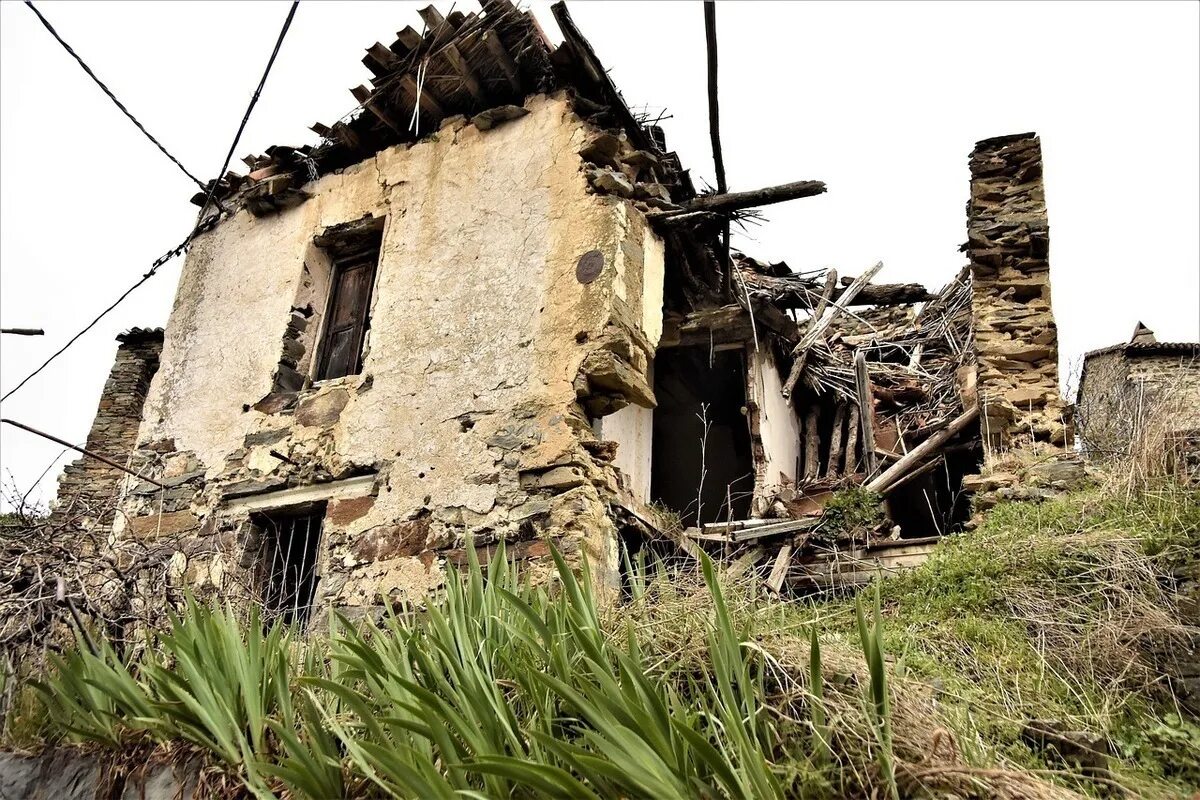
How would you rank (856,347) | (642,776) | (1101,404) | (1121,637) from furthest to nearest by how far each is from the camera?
1. (1101,404)
2. (856,347)
3. (1121,637)
4. (642,776)

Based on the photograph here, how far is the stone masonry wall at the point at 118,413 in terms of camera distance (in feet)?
40.6

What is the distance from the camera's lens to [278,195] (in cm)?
802

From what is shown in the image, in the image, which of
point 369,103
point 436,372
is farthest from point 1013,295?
point 369,103

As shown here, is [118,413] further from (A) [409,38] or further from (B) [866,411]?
(B) [866,411]

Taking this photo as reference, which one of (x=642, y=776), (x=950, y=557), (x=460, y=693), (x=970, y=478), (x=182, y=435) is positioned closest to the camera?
(x=642, y=776)

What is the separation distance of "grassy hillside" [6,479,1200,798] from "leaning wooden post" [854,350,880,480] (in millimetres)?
4130

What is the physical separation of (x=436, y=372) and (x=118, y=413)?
8521 mm

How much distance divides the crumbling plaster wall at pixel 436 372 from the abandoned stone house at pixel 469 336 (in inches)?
0.8

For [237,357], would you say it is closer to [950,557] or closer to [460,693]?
[460,693]

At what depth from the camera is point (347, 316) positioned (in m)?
7.64

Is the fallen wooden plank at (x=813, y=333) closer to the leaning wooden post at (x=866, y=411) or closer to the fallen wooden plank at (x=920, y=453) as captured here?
the leaning wooden post at (x=866, y=411)

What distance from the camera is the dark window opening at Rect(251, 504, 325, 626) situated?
637cm

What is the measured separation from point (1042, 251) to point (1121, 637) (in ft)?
14.5

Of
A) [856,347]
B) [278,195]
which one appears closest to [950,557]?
[856,347]
